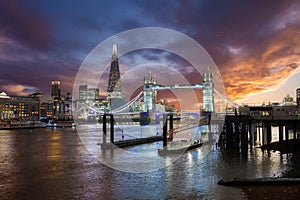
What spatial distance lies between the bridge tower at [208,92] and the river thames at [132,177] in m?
94.5

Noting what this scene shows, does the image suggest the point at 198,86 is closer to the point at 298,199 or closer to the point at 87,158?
the point at 87,158

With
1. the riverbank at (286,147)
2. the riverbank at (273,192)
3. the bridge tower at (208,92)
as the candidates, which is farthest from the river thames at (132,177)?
the bridge tower at (208,92)

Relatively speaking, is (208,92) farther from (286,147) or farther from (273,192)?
(273,192)

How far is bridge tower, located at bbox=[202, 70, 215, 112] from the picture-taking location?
395 feet

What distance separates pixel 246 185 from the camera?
50.4ft

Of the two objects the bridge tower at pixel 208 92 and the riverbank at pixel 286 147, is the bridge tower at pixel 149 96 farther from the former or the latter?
the riverbank at pixel 286 147

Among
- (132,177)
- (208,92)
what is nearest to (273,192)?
(132,177)

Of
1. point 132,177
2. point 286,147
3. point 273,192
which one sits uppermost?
point 286,147

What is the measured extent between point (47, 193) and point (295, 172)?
13.1 m

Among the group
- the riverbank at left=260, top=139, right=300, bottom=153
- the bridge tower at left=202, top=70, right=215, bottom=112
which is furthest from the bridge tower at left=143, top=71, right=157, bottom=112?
the riverbank at left=260, top=139, right=300, bottom=153

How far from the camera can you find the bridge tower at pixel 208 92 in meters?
120

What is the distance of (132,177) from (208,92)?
109146 mm

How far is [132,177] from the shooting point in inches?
730

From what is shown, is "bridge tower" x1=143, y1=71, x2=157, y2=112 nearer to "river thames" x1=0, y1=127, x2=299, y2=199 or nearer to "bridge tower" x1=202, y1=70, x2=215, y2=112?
"bridge tower" x1=202, y1=70, x2=215, y2=112
